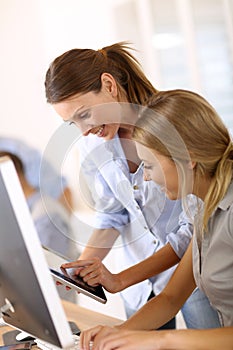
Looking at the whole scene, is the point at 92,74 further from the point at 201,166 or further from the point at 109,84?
the point at 201,166

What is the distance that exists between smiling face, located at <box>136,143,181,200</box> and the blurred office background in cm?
301

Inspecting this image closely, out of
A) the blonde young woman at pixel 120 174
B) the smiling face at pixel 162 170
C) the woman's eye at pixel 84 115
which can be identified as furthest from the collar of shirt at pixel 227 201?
the woman's eye at pixel 84 115

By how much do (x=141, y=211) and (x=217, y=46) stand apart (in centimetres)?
279

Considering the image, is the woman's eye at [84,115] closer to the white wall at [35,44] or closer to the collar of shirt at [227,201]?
the collar of shirt at [227,201]

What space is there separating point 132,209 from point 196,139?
60cm

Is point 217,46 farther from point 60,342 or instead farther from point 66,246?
point 60,342

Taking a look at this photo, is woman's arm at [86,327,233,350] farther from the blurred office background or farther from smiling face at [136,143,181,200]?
the blurred office background

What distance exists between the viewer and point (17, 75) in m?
4.68

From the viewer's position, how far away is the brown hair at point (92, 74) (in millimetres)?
1747

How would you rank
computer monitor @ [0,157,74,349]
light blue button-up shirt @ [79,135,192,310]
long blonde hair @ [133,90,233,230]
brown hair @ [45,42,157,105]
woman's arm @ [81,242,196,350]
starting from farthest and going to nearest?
light blue button-up shirt @ [79,135,192,310] < brown hair @ [45,42,157,105] < woman's arm @ [81,242,196,350] < long blonde hair @ [133,90,233,230] < computer monitor @ [0,157,74,349]

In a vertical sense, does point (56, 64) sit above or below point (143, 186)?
above

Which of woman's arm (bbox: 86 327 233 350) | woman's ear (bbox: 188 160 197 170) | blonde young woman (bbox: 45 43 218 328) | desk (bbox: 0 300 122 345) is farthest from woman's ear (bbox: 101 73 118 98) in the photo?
woman's arm (bbox: 86 327 233 350)

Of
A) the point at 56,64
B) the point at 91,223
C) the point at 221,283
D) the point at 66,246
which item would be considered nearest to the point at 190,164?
the point at 221,283

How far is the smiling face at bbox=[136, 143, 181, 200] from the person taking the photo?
1.48 meters
